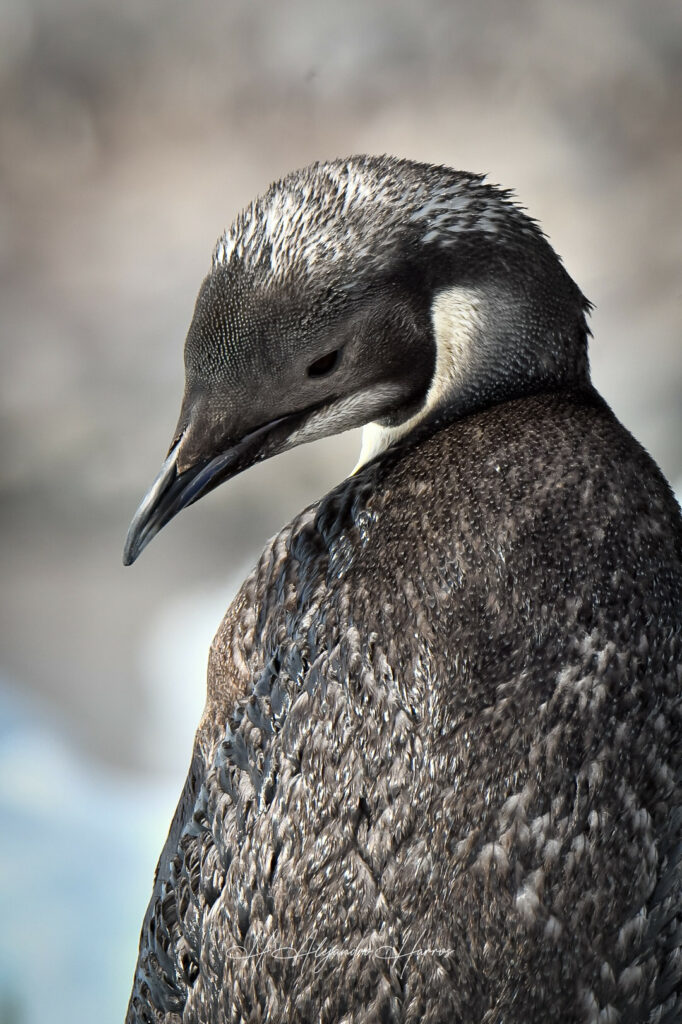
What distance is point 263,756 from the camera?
2.32 feet

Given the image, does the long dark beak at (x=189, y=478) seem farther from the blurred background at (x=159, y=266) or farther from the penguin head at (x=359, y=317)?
the blurred background at (x=159, y=266)

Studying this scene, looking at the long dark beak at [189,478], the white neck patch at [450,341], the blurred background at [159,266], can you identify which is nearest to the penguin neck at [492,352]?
the white neck patch at [450,341]

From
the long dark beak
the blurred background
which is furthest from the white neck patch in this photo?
the blurred background

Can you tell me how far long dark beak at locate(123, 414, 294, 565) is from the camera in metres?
0.70

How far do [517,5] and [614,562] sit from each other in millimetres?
665

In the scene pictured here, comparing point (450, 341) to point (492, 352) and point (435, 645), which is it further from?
point (435, 645)

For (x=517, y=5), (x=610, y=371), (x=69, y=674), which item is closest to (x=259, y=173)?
(x=517, y=5)

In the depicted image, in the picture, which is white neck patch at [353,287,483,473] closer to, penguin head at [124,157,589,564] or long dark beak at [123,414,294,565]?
penguin head at [124,157,589,564]

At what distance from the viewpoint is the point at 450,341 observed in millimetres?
707

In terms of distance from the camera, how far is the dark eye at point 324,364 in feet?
2.20

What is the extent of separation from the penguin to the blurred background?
0.42 m

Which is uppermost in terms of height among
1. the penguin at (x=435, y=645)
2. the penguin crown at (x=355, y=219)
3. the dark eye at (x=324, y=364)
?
the penguin crown at (x=355, y=219)

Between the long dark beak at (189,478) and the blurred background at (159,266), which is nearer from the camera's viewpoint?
the long dark beak at (189,478)

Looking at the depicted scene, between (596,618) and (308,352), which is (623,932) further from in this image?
(308,352)
